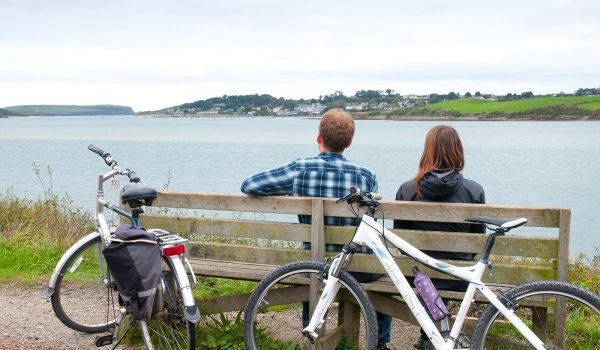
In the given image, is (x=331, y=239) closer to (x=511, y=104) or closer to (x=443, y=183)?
(x=443, y=183)

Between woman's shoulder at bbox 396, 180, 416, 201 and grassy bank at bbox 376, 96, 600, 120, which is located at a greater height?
woman's shoulder at bbox 396, 180, 416, 201

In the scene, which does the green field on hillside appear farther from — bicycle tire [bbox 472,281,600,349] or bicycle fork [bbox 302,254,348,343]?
bicycle fork [bbox 302,254,348,343]

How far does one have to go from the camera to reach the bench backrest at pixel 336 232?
14.8 feet

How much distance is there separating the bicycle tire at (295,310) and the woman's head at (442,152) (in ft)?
3.17

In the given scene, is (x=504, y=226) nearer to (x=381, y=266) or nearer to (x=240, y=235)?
(x=381, y=266)

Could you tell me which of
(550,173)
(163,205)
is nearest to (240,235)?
(163,205)

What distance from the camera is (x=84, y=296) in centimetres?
686

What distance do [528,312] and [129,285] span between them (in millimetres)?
2950

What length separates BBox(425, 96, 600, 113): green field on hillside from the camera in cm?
9581

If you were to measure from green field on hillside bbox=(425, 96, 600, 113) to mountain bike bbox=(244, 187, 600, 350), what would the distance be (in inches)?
3682

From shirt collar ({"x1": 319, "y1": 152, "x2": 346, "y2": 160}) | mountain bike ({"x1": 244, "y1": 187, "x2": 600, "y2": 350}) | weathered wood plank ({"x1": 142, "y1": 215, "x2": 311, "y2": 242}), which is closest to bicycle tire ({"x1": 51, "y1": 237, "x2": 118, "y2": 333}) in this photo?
weathered wood plank ({"x1": 142, "y1": 215, "x2": 311, "y2": 242})

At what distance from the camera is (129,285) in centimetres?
440

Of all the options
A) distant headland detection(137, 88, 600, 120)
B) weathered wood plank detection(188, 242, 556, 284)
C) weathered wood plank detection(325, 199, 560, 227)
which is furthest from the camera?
distant headland detection(137, 88, 600, 120)

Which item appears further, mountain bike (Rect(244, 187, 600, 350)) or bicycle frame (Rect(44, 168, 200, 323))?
bicycle frame (Rect(44, 168, 200, 323))
